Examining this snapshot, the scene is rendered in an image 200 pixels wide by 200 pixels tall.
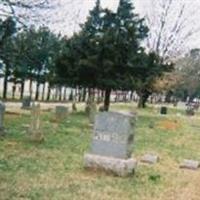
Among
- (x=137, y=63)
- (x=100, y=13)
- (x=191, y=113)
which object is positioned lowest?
(x=191, y=113)

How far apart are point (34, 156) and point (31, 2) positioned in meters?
10.8

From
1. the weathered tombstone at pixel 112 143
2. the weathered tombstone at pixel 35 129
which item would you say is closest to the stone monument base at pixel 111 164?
the weathered tombstone at pixel 112 143

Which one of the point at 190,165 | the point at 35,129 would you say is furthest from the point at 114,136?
the point at 35,129

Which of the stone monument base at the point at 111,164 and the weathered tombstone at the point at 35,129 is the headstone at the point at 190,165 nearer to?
the stone monument base at the point at 111,164

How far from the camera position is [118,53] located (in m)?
39.2

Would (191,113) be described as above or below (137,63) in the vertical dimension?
below

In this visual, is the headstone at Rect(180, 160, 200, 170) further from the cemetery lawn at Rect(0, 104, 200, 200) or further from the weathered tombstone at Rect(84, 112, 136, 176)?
the weathered tombstone at Rect(84, 112, 136, 176)

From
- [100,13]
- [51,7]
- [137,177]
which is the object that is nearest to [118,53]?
[100,13]

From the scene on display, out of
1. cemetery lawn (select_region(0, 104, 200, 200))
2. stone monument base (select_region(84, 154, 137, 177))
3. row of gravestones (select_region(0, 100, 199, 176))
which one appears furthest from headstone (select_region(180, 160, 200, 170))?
stone monument base (select_region(84, 154, 137, 177))

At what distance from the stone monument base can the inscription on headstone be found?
20 cm

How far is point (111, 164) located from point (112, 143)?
56 cm

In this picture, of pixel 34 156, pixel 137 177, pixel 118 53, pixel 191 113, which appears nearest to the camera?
pixel 137 177

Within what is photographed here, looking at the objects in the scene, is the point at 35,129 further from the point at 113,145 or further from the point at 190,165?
the point at 113,145

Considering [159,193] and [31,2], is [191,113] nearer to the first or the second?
[31,2]
